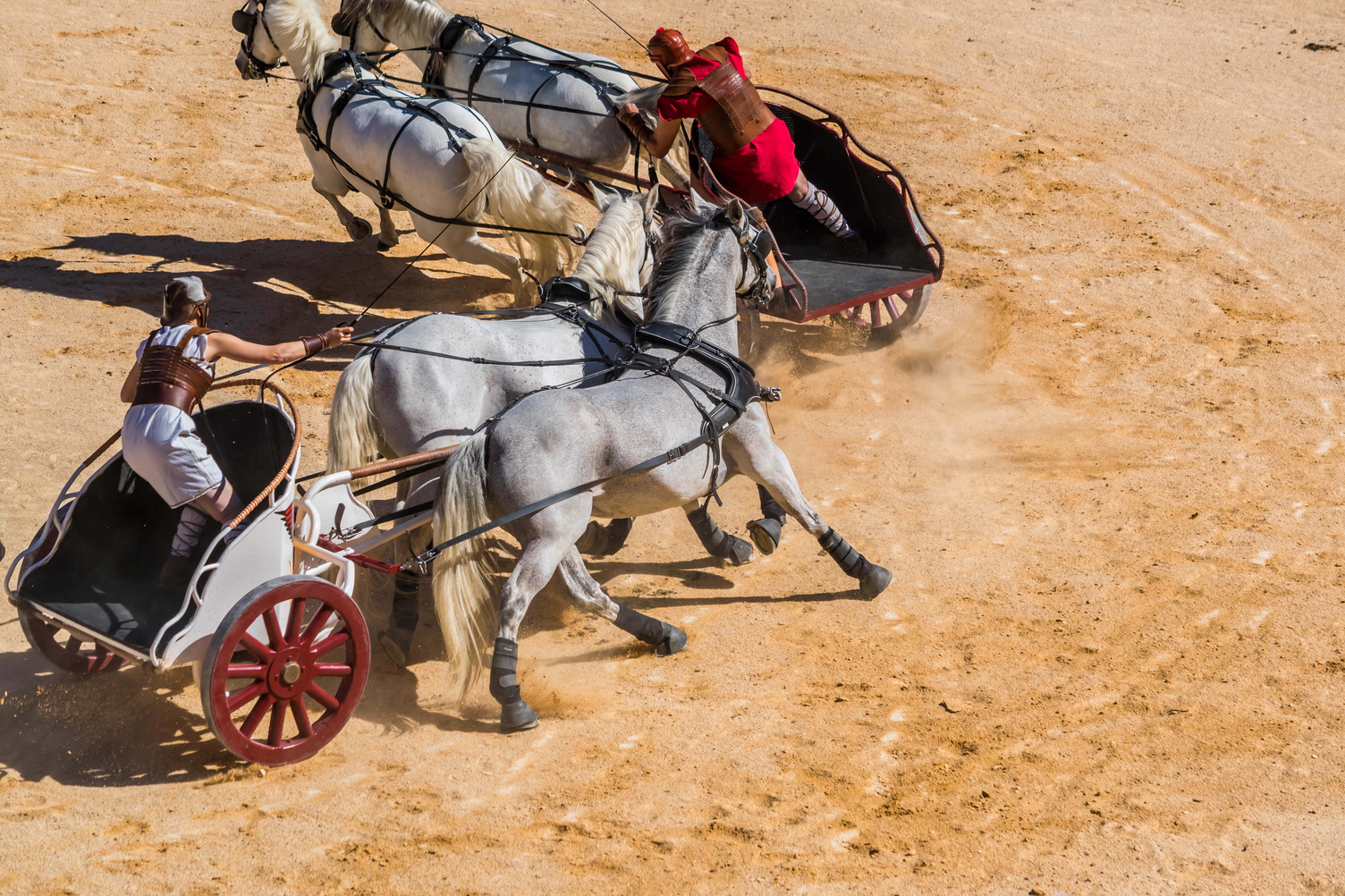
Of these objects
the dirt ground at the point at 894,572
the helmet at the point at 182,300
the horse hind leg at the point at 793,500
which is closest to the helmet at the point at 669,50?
the dirt ground at the point at 894,572

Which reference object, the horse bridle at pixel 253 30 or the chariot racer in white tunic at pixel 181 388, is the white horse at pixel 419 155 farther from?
the chariot racer in white tunic at pixel 181 388

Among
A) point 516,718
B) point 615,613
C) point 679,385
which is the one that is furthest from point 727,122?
point 516,718

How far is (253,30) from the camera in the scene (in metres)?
8.41

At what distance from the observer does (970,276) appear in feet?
30.7

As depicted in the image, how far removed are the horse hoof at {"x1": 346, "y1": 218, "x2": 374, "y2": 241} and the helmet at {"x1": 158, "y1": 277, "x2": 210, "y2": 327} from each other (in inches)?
191

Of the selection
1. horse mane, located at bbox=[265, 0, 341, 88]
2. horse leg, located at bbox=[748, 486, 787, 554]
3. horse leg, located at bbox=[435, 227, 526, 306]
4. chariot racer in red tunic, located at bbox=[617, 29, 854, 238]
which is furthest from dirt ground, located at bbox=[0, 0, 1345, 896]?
horse mane, located at bbox=[265, 0, 341, 88]

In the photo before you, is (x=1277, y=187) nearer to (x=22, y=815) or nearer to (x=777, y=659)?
(x=777, y=659)

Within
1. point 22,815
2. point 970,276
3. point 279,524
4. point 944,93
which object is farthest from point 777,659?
point 944,93

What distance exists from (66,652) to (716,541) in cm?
313

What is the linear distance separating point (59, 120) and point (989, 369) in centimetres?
950

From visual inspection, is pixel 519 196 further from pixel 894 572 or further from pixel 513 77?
pixel 894 572

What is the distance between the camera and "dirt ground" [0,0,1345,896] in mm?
3955

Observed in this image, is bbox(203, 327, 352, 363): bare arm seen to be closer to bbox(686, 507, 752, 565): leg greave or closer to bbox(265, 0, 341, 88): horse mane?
bbox(686, 507, 752, 565): leg greave

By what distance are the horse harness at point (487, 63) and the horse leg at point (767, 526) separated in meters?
3.57
